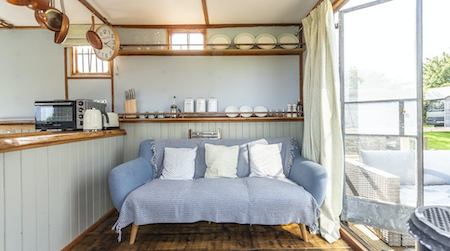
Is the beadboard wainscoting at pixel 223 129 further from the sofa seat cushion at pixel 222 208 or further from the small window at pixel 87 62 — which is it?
the sofa seat cushion at pixel 222 208

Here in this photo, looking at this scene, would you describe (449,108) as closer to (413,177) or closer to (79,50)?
(413,177)

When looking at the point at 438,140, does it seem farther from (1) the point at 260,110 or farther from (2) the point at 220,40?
(2) the point at 220,40

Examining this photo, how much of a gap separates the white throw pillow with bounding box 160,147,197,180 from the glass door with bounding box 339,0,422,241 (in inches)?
63.2

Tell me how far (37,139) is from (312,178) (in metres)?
2.13

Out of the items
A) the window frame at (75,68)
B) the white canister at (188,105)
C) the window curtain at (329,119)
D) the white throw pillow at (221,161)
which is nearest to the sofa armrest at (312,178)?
the window curtain at (329,119)

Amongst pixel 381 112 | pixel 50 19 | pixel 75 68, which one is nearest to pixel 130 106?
pixel 75 68

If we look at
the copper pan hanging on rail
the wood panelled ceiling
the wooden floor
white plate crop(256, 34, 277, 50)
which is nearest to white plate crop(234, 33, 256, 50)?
white plate crop(256, 34, 277, 50)

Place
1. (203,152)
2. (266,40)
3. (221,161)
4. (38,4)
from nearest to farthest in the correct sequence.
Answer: (38,4), (221,161), (203,152), (266,40)

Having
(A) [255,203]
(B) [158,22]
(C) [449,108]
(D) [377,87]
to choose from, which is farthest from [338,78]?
(B) [158,22]

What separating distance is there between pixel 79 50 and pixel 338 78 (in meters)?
3.29

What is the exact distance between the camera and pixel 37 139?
1.54m

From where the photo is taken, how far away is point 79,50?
308 centimetres

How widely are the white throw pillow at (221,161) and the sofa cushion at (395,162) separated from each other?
4.09 feet

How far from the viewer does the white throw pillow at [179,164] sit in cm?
238
